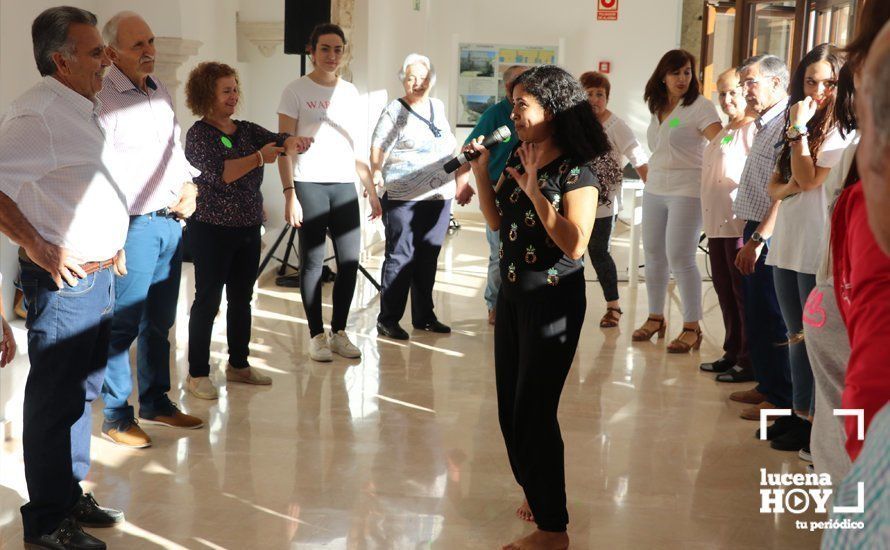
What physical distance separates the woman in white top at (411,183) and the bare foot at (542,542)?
2.73 meters

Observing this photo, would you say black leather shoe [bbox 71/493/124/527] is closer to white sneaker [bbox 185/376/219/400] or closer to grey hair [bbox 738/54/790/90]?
white sneaker [bbox 185/376/219/400]

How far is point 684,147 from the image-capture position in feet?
16.8

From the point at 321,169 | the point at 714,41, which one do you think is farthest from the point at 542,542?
the point at 714,41

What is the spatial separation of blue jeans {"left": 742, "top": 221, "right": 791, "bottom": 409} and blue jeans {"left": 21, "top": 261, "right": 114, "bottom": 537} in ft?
9.46

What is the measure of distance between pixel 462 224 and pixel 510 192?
7907mm

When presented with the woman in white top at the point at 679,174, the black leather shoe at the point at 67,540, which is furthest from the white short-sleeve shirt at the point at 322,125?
the black leather shoe at the point at 67,540

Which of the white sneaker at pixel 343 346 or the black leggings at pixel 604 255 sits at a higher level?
the black leggings at pixel 604 255

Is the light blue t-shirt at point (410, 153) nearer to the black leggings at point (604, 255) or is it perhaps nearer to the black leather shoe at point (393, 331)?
the black leather shoe at point (393, 331)

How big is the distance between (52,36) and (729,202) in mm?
3230

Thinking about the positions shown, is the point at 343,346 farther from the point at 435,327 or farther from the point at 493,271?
the point at 493,271

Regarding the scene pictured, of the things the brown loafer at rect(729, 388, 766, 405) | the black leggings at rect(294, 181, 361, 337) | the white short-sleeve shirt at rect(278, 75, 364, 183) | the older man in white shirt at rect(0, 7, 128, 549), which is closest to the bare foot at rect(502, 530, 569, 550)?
the older man in white shirt at rect(0, 7, 128, 549)

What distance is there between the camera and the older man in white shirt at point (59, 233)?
8.54 feet

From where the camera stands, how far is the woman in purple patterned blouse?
408cm

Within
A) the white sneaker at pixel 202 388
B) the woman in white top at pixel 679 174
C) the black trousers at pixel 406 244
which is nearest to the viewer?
the white sneaker at pixel 202 388
